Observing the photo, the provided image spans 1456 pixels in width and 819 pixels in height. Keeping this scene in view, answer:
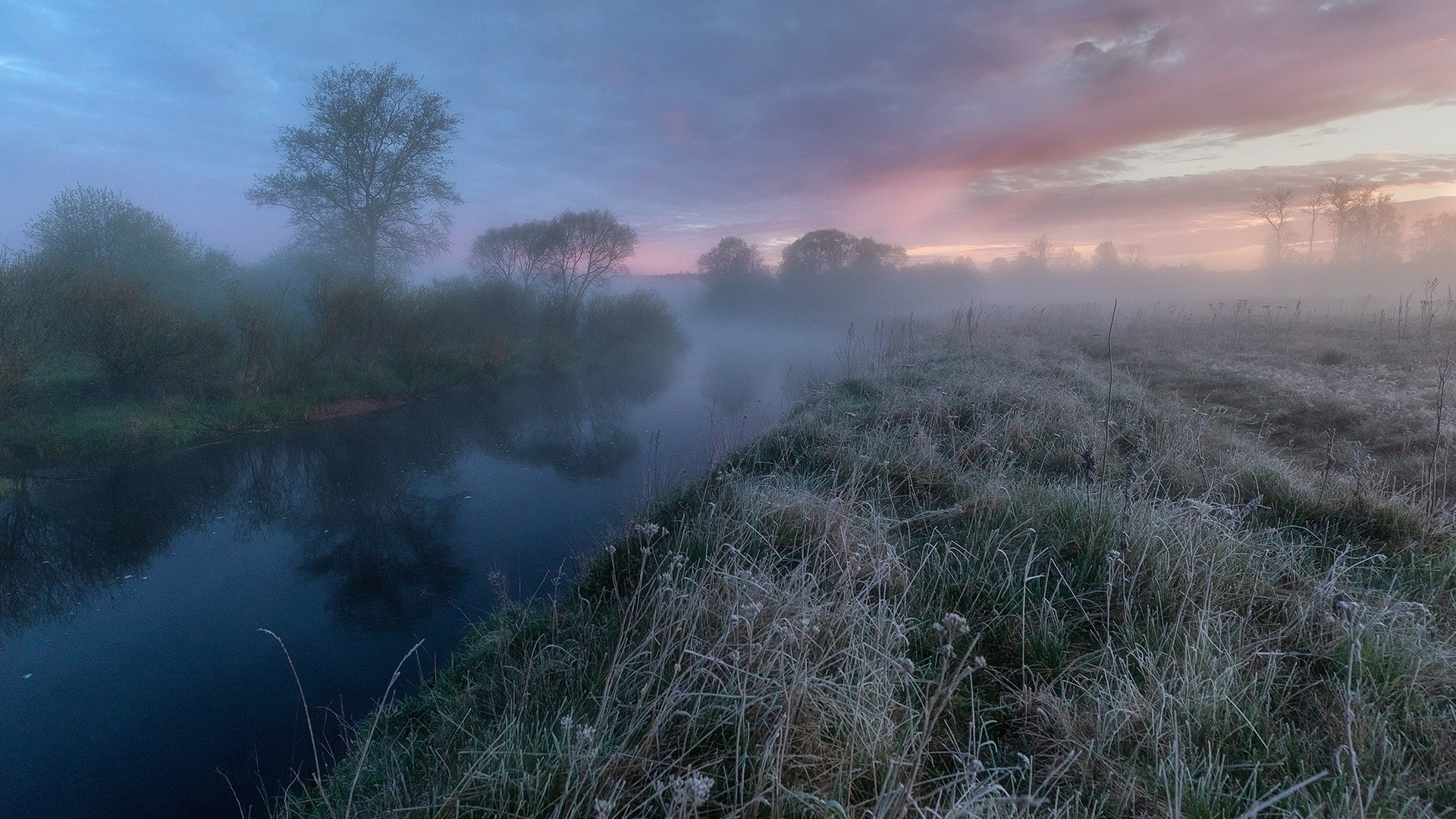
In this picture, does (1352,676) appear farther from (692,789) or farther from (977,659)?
(692,789)

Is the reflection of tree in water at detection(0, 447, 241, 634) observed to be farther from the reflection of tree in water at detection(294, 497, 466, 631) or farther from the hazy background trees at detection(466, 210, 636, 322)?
the hazy background trees at detection(466, 210, 636, 322)

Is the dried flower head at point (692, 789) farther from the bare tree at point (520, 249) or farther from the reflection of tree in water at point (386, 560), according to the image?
the bare tree at point (520, 249)

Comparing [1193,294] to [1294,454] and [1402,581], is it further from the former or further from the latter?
[1402,581]

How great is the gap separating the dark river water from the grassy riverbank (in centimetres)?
81

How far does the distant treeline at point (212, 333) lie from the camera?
9.74 meters

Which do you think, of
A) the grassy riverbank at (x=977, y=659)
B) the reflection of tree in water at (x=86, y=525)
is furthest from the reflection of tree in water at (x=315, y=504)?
the grassy riverbank at (x=977, y=659)

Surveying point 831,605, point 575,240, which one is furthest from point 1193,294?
point 831,605

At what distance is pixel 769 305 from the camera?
138ft

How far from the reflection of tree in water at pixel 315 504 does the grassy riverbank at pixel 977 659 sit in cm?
238

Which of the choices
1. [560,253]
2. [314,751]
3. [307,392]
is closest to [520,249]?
[560,253]

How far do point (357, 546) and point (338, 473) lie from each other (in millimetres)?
3249

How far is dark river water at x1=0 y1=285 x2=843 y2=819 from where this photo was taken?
3646 millimetres

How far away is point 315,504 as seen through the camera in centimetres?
771

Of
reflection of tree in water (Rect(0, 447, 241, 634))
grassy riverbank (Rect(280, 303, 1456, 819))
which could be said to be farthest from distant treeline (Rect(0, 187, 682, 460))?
grassy riverbank (Rect(280, 303, 1456, 819))
